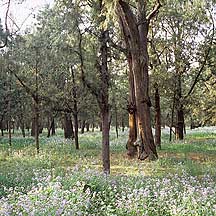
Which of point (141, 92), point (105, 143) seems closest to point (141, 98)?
point (141, 92)

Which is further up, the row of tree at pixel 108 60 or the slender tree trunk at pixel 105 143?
the row of tree at pixel 108 60

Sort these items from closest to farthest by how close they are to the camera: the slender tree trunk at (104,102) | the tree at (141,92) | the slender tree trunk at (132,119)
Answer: the slender tree trunk at (104,102)
the tree at (141,92)
the slender tree trunk at (132,119)

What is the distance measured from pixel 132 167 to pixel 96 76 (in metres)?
3.62

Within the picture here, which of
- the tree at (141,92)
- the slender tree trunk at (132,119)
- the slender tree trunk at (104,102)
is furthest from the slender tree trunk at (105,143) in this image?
the slender tree trunk at (132,119)

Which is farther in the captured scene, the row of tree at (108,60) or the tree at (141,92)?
the tree at (141,92)

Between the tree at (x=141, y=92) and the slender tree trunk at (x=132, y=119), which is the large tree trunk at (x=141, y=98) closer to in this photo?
the tree at (x=141, y=92)

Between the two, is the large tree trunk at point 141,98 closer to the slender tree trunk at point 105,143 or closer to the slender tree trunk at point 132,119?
the slender tree trunk at point 132,119

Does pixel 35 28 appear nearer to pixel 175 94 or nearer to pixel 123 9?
pixel 175 94

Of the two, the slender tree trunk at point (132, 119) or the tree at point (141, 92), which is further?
the slender tree trunk at point (132, 119)

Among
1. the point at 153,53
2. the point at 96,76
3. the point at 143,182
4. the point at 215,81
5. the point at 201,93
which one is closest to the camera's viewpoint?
the point at 143,182

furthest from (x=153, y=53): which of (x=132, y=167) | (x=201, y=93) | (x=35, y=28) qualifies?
(x=201, y=93)

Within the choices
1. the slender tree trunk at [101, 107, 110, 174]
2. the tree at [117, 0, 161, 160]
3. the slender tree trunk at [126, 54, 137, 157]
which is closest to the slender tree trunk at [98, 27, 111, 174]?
the slender tree trunk at [101, 107, 110, 174]

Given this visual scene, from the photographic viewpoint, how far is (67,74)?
22.5 meters

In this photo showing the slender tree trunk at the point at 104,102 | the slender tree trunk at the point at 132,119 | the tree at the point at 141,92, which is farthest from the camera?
the slender tree trunk at the point at 132,119
